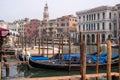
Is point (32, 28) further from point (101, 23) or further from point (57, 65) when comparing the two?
point (57, 65)

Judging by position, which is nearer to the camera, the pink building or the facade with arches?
the facade with arches

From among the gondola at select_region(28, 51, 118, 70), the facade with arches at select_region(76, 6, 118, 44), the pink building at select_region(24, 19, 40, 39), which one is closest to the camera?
the gondola at select_region(28, 51, 118, 70)

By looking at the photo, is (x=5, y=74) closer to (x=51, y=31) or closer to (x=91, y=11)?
(x=91, y=11)

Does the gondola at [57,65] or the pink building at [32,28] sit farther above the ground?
the pink building at [32,28]

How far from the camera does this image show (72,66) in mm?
12992

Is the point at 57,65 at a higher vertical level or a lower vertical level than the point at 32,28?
lower

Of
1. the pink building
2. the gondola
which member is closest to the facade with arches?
the gondola

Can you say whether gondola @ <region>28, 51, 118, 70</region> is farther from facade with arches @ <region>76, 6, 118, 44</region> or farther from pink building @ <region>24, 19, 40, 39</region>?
pink building @ <region>24, 19, 40, 39</region>

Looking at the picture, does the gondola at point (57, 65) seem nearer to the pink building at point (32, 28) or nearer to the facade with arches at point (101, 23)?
the facade with arches at point (101, 23)

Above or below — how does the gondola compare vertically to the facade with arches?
below

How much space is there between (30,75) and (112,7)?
26.5 m

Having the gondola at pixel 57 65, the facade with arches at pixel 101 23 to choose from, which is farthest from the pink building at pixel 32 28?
the gondola at pixel 57 65

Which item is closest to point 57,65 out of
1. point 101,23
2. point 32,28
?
point 101,23

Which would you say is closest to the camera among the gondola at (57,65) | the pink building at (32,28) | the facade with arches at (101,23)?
the gondola at (57,65)
